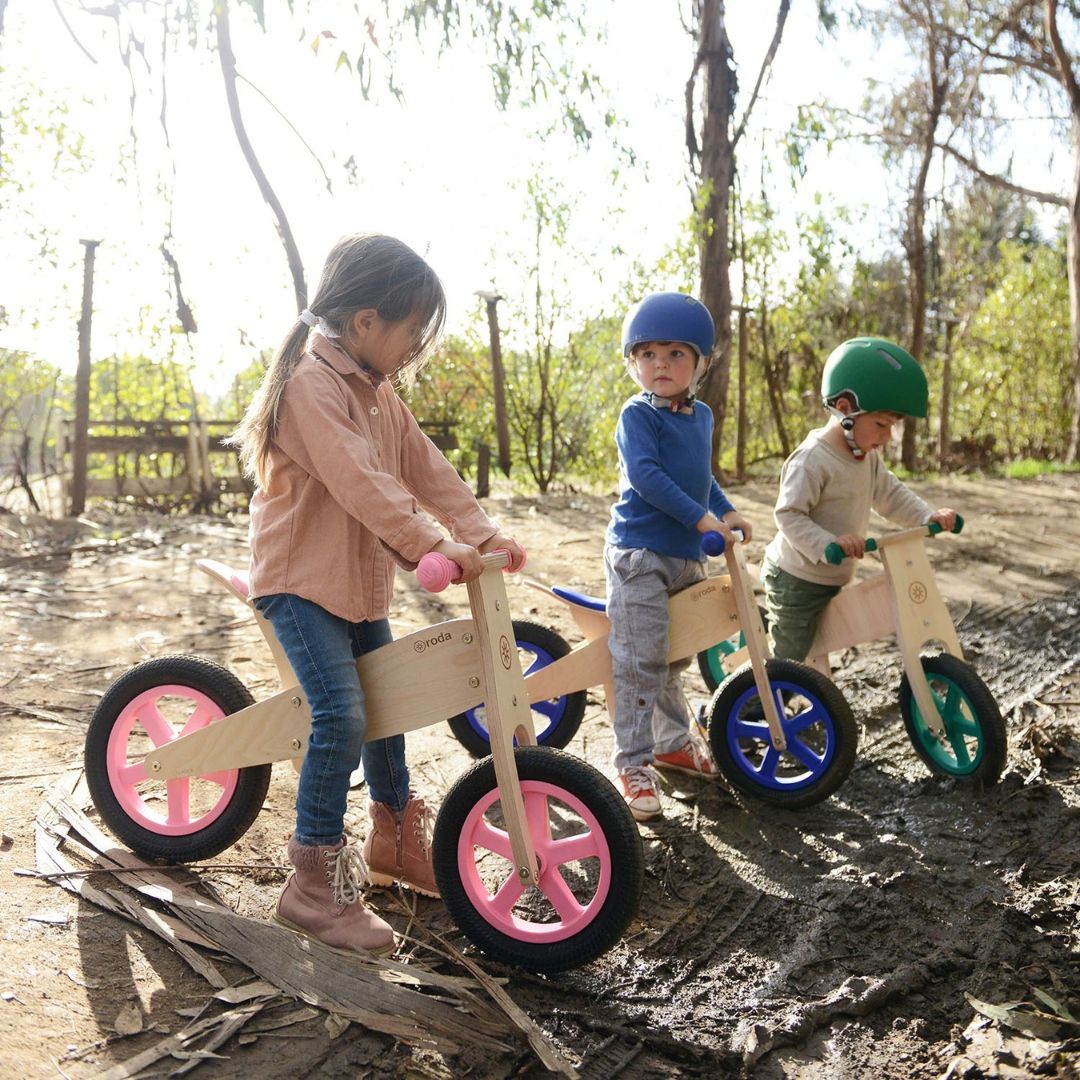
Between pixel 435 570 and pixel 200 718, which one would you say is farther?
pixel 200 718

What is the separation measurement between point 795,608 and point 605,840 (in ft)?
5.72

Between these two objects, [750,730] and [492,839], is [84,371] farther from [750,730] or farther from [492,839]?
[492,839]

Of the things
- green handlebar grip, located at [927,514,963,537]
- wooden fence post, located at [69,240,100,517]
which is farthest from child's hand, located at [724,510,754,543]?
wooden fence post, located at [69,240,100,517]

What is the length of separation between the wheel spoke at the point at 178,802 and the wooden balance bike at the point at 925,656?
6.84 feet

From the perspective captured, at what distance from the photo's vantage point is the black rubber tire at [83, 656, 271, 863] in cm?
277

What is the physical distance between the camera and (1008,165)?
13930 millimetres

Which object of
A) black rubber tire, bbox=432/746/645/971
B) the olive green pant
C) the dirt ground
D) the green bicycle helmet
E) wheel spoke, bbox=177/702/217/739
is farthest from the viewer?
the olive green pant

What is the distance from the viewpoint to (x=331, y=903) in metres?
2.45

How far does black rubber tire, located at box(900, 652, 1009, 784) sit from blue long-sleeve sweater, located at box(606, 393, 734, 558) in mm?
867

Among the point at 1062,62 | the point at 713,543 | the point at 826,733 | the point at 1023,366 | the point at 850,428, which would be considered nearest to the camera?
the point at 713,543

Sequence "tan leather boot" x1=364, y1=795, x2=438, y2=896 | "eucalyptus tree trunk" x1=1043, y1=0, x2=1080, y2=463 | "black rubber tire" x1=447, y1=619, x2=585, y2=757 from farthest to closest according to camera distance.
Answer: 1. "eucalyptus tree trunk" x1=1043, y1=0, x2=1080, y2=463
2. "black rubber tire" x1=447, y1=619, x2=585, y2=757
3. "tan leather boot" x1=364, y1=795, x2=438, y2=896

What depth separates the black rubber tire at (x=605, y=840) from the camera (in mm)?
2285

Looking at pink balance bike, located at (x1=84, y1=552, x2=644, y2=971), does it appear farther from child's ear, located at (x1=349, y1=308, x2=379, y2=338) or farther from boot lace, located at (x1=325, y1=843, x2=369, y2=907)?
child's ear, located at (x1=349, y1=308, x2=379, y2=338)

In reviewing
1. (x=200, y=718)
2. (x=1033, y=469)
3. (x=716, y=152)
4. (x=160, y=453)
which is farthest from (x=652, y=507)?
(x=1033, y=469)
